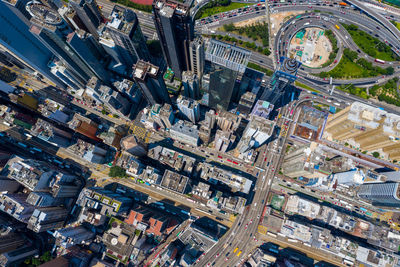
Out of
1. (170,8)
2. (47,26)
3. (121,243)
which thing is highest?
(170,8)

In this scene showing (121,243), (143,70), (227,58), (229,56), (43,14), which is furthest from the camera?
(121,243)

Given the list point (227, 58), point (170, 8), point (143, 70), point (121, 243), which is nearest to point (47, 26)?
point (143, 70)

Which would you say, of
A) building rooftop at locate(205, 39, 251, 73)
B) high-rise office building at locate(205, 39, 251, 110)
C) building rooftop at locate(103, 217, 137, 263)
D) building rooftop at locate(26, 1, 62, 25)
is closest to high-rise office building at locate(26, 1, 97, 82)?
building rooftop at locate(26, 1, 62, 25)

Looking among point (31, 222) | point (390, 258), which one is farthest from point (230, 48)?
point (390, 258)

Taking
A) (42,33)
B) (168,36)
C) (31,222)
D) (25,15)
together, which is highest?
(168,36)

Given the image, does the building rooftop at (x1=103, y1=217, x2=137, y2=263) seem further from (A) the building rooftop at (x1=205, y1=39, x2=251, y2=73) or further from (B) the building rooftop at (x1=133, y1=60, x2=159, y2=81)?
(A) the building rooftop at (x1=205, y1=39, x2=251, y2=73)

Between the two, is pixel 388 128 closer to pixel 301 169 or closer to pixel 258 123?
pixel 301 169

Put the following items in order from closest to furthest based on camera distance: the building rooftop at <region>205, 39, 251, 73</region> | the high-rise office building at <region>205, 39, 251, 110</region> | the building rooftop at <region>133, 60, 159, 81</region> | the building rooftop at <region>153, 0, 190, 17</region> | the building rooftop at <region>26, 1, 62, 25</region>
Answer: the building rooftop at <region>205, 39, 251, 73</region>, the high-rise office building at <region>205, 39, 251, 110</region>, the building rooftop at <region>153, 0, 190, 17</region>, the building rooftop at <region>133, 60, 159, 81</region>, the building rooftop at <region>26, 1, 62, 25</region>

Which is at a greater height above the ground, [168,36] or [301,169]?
[168,36]

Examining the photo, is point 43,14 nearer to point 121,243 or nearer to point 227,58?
point 227,58

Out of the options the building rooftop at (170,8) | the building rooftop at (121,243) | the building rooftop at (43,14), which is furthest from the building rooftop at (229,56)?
the building rooftop at (121,243)

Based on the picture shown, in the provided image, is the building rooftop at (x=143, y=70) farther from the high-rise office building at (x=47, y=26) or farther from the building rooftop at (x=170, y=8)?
the high-rise office building at (x=47, y=26)
